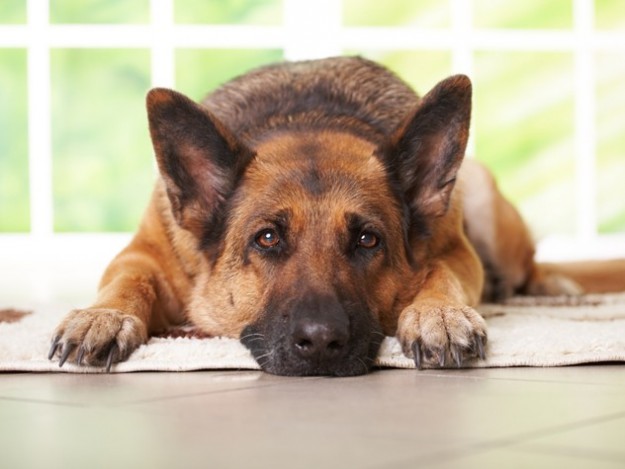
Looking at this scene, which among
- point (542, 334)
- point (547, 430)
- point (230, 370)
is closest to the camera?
point (547, 430)

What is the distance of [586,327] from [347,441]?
1524 mm

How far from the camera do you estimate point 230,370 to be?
251 cm

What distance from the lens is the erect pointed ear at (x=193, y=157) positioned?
113 inches

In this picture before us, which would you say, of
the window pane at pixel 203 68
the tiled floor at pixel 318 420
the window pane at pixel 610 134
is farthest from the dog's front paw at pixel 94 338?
the window pane at pixel 610 134

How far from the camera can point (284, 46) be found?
695 cm

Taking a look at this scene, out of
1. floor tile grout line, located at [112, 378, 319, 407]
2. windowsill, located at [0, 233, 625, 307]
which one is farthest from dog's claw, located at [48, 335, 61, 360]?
windowsill, located at [0, 233, 625, 307]

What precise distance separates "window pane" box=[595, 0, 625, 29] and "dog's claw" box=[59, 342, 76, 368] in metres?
5.49

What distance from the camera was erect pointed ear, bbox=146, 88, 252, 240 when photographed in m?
2.87

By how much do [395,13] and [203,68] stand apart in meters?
1.29

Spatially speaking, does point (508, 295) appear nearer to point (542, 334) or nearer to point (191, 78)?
point (542, 334)

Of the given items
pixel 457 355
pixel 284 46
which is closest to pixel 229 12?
pixel 284 46

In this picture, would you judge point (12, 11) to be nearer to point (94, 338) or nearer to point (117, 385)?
point (94, 338)

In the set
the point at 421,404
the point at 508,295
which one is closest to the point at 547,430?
the point at 421,404

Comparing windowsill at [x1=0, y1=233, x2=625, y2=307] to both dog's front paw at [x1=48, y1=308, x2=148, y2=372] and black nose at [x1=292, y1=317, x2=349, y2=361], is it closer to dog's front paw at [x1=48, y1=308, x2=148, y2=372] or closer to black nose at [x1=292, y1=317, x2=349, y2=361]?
dog's front paw at [x1=48, y1=308, x2=148, y2=372]
